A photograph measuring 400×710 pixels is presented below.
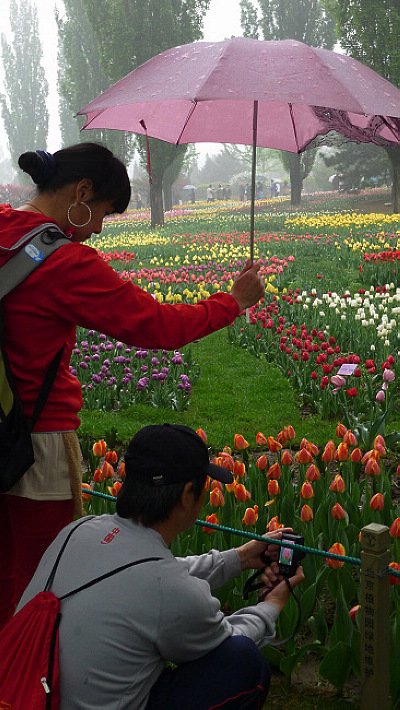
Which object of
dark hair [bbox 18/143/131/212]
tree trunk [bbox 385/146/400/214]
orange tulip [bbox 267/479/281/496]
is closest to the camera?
dark hair [bbox 18/143/131/212]

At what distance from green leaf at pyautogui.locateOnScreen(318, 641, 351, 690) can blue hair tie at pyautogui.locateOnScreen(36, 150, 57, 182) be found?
5.65 ft

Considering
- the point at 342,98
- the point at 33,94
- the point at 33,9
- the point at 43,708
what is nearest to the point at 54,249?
the point at 43,708

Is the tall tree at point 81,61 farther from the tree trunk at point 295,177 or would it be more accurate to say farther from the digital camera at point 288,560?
the digital camera at point 288,560

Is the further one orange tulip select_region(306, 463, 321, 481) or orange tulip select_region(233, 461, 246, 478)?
orange tulip select_region(233, 461, 246, 478)

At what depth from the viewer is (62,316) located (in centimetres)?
205

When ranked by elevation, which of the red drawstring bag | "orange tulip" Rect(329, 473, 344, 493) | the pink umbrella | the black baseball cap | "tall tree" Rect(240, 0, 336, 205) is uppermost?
"tall tree" Rect(240, 0, 336, 205)

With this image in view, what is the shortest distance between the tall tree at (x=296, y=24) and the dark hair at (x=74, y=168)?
30222 millimetres

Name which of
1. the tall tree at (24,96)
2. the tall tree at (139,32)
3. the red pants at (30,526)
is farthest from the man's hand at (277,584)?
the tall tree at (24,96)

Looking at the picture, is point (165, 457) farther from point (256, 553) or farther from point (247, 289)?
point (247, 289)

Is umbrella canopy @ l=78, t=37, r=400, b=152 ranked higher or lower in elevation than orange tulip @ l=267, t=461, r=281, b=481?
higher

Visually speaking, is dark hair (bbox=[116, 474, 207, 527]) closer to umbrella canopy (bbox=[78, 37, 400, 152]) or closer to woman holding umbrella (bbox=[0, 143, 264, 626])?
woman holding umbrella (bbox=[0, 143, 264, 626])

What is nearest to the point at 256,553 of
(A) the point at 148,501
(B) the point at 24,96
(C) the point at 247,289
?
(A) the point at 148,501

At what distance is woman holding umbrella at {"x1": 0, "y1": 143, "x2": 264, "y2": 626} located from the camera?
6.62 ft

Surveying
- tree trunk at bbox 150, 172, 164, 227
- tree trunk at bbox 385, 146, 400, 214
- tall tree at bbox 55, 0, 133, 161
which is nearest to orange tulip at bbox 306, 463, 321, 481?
tree trunk at bbox 385, 146, 400, 214
